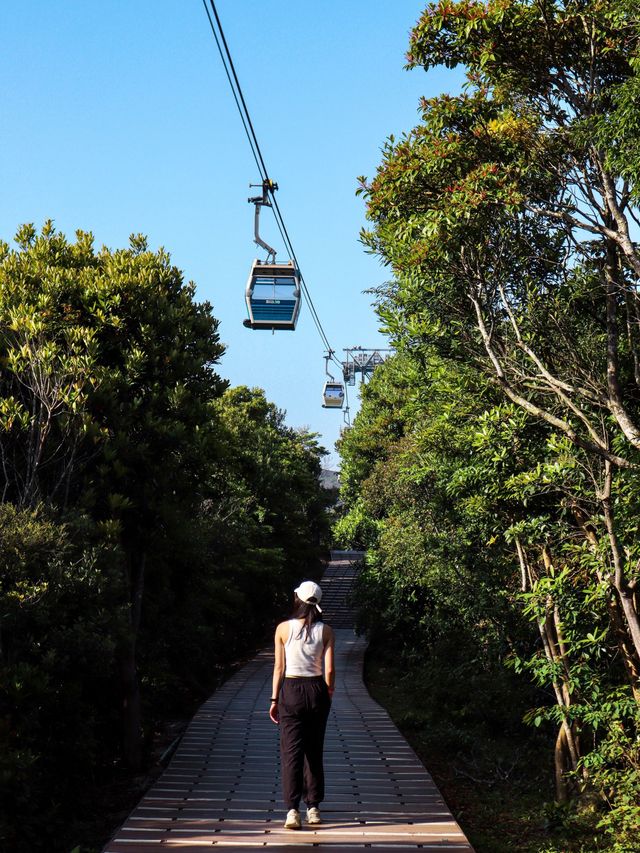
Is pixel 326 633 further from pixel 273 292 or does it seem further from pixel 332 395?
pixel 332 395

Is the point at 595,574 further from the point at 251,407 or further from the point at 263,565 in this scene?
the point at 251,407

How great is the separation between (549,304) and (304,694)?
14.7 feet

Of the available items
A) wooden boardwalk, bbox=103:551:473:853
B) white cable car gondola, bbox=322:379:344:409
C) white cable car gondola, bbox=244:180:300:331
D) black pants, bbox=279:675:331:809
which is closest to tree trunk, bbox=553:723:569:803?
wooden boardwalk, bbox=103:551:473:853

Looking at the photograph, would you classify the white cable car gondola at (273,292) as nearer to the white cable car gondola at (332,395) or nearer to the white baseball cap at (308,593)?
the white baseball cap at (308,593)

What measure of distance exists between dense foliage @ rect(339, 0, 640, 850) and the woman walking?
8.89 ft

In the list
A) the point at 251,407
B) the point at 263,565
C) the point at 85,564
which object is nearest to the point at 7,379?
the point at 85,564

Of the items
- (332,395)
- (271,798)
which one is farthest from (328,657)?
(332,395)

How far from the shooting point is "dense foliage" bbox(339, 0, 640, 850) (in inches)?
307

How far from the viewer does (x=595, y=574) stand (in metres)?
9.06

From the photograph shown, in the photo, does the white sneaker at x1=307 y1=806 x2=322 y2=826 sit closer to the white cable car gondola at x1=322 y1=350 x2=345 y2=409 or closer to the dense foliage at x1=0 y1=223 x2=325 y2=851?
the dense foliage at x1=0 y1=223 x2=325 y2=851

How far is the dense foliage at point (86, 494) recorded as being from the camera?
800cm

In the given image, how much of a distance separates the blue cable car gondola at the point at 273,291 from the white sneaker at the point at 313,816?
40.6 feet

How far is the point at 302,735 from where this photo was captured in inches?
252

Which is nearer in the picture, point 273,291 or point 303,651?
point 303,651
